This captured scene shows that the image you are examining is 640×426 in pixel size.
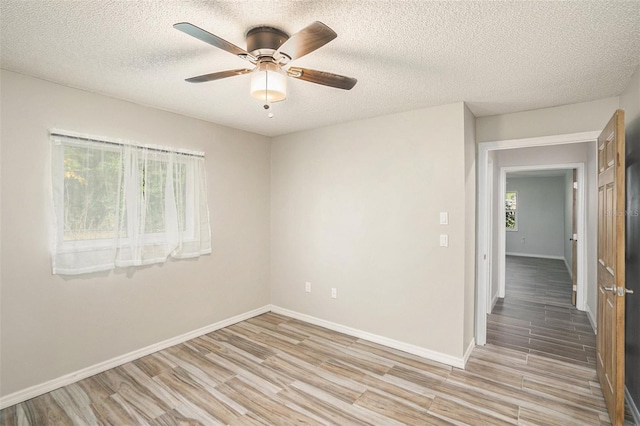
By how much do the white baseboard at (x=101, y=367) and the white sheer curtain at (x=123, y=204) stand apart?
2.81 ft

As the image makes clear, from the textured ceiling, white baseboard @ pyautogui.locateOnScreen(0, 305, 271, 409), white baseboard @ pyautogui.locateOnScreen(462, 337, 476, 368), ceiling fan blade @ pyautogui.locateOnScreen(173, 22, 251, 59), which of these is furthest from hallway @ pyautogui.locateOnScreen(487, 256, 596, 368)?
ceiling fan blade @ pyautogui.locateOnScreen(173, 22, 251, 59)

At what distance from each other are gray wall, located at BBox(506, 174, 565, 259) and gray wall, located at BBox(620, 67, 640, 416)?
748cm

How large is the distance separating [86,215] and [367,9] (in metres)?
2.72

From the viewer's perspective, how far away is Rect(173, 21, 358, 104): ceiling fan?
4.84 feet

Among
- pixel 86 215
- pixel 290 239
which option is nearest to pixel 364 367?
pixel 290 239

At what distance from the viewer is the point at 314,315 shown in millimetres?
4074

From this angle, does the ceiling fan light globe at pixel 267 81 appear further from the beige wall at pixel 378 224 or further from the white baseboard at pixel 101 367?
the white baseboard at pixel 101 367

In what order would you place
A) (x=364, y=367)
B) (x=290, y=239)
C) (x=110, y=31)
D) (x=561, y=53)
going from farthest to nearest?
(x=290, y=239) < (x=364, y=367) < (x=561, y=53) < (x=110, y=31)

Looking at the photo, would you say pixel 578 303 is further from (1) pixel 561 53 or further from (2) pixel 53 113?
(2) pixel 53 113

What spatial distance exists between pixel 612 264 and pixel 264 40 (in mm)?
2644

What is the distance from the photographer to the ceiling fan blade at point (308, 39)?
141 cm

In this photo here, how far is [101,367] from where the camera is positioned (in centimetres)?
283

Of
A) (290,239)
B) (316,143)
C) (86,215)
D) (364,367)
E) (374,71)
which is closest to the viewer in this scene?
(374,71)

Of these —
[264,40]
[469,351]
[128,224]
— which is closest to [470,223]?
[469,351]
